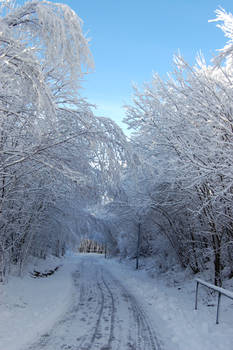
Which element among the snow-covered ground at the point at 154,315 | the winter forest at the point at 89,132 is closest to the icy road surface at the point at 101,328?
the snow-covered ground at the point at 154,315

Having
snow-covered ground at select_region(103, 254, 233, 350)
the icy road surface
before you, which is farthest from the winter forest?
the icy road surface

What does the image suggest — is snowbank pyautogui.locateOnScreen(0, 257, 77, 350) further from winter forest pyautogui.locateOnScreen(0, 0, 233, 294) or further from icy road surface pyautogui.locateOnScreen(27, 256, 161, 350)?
winter forest pyautogui.locateOnScreen(0, 0, 233, 294)

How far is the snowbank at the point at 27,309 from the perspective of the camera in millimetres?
5352

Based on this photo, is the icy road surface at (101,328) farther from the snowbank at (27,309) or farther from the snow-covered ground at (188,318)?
the snow-covered ground at (188,318)

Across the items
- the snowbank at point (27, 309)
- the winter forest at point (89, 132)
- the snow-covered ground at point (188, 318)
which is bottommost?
the snowbank at point (27, 309)

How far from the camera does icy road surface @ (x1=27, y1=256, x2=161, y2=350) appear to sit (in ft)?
16.8

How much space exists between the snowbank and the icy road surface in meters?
0.27

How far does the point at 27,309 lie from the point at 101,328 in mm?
2496

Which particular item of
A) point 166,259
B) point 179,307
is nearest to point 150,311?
point 179,307

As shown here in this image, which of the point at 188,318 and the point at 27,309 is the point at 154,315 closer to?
the point at 188,318

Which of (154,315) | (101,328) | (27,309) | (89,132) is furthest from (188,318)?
(89,132)

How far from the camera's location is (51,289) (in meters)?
10.9

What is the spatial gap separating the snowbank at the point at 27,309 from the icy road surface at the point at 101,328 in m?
0.27

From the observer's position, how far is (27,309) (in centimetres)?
756
